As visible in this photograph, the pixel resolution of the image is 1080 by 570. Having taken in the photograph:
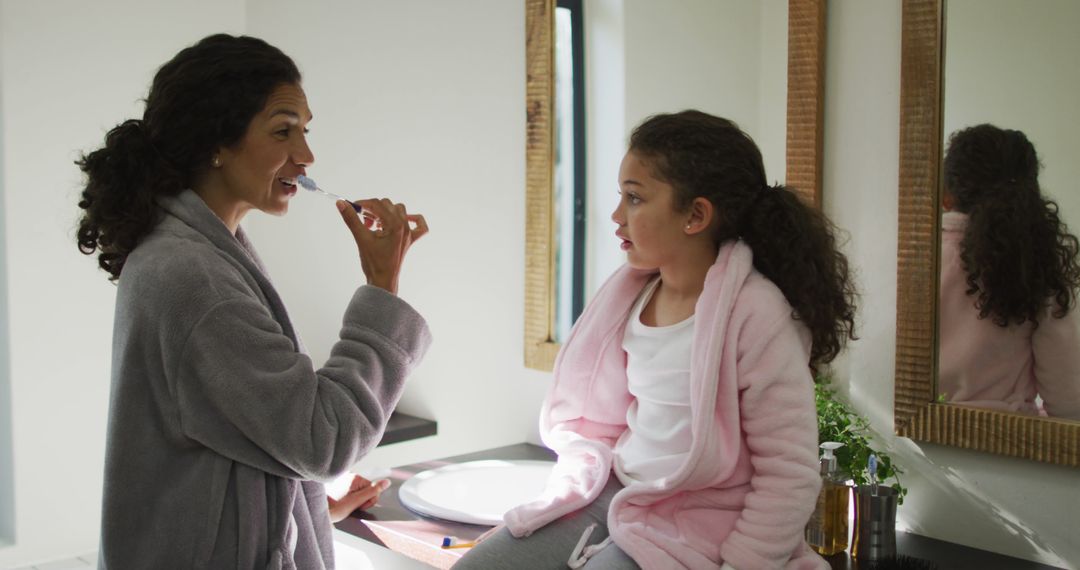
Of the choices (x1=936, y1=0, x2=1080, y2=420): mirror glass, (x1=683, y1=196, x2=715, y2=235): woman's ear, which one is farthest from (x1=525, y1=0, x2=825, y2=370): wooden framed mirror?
(x1=936, y1=0, x2=1080, y2=420): mirror glass

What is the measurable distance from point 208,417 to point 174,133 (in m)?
0.38

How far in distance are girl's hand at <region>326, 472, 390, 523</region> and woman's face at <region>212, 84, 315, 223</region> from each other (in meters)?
0.54

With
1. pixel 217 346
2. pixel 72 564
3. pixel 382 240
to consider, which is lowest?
pixel 72 564

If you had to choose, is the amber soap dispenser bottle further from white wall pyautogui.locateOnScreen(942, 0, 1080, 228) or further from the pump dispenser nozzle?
white wall pyautogui.locateOnScreen(942, 0, 1080, 228)

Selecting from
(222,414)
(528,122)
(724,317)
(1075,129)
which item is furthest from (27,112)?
(1075,129)

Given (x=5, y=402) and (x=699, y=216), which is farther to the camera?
(x=5, y=402)

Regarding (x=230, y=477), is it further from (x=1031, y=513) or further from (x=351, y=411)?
(x=1031, y=513)

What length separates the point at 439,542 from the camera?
1572mm

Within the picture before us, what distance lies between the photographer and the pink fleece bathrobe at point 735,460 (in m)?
1.27

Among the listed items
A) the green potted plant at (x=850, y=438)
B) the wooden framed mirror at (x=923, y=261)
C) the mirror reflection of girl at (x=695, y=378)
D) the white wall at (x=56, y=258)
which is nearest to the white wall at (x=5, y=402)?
the white wall at (x=56, y=258)

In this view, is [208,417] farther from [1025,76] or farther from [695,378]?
[1025,76]

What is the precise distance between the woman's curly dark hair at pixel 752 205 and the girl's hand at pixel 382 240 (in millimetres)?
358

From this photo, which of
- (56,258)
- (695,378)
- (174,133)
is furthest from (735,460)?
(56,258)

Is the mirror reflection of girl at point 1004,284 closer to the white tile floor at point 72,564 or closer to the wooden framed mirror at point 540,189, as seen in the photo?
the wooden framed mirror at point 540,189
